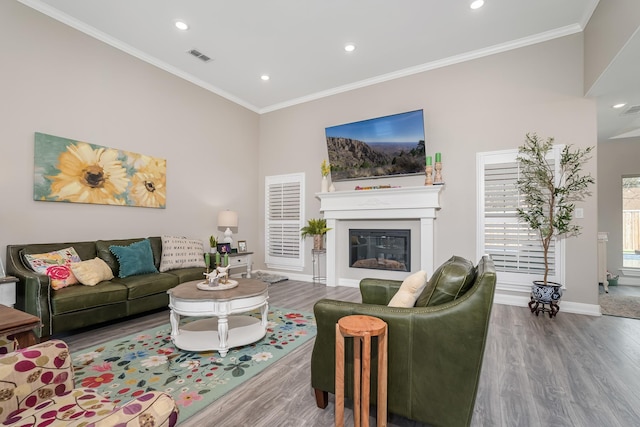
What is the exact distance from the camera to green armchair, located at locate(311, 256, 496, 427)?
1.46 m

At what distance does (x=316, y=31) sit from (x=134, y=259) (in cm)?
375

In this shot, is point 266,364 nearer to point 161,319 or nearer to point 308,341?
point 308,341

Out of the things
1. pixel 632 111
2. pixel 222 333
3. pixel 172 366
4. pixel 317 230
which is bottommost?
pixel 172 366

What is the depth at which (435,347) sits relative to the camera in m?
1.53

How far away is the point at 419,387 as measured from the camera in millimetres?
1563

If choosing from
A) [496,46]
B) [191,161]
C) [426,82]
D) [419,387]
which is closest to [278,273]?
[191,161]

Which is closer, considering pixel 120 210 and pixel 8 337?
pixel 8 337

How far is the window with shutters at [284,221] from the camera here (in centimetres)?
603

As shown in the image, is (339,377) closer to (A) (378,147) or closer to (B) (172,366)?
(B) (172,366)

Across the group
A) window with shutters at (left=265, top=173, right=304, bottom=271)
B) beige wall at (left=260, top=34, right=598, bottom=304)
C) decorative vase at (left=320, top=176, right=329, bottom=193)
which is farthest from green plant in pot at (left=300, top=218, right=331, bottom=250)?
beige wall at (left=260, top=34, right=598, bottom=304)

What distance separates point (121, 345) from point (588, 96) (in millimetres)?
5985

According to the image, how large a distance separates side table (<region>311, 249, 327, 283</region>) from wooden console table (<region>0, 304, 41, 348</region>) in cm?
420

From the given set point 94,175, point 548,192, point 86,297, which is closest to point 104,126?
point 94,175

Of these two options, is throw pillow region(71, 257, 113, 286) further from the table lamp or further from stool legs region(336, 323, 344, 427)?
stool legs region(336, 323, 344, 427)
